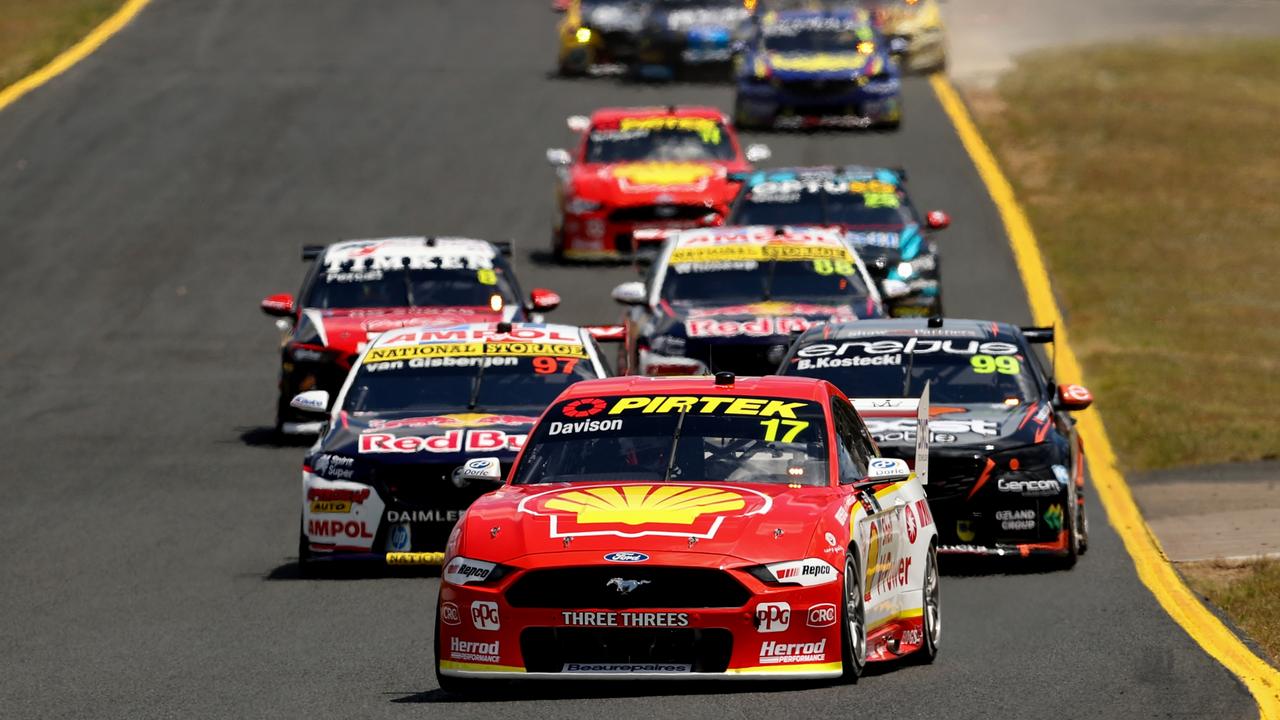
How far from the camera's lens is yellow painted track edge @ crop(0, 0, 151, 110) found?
121ft

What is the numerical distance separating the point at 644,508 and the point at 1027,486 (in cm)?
496

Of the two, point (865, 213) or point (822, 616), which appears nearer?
point (822, 616)

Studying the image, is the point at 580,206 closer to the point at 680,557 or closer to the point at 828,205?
the point at 828,205

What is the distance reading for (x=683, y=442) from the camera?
1062 cm

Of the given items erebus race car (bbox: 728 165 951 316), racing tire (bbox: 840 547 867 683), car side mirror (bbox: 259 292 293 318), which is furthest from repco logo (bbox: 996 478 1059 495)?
erebus race car (bbox: 728 165 951 316)

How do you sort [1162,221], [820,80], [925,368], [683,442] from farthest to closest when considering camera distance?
[820,80], [1162,221], [925,368], [683,442]

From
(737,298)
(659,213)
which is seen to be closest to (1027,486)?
(737,298)

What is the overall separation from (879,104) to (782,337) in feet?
51.8

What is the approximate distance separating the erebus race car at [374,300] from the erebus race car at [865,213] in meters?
3.74

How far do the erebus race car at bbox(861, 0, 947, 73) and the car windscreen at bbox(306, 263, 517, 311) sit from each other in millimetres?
19377

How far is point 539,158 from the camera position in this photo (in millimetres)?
33844

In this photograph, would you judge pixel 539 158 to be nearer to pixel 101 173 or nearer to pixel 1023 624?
pixel 101 173

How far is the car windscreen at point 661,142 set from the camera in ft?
93.5

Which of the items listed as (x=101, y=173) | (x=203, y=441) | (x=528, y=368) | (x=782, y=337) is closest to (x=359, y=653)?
(x=528, y=368)
